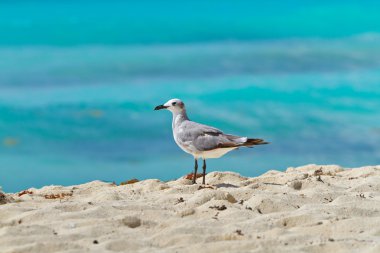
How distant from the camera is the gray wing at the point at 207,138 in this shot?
8508mm

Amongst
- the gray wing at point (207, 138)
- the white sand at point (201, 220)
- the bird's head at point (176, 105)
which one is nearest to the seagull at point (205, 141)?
the gray wing at point (207, 138)

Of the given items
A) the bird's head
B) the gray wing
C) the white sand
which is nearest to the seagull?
the gray wing

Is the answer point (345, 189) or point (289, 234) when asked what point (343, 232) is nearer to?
point (289, 234)

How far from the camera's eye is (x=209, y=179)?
9391mm

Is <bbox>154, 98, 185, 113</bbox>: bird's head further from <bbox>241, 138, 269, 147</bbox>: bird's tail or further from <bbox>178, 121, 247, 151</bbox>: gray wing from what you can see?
<bbox>241, 138, 269, 147</bbox>: bird's tail

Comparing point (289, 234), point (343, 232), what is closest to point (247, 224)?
point (289, 234)

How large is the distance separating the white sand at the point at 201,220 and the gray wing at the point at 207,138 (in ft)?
1.83

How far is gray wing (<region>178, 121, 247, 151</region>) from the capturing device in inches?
335

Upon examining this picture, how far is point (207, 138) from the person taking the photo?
853 cm

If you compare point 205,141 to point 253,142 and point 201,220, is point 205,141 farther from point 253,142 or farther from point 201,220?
point 201,220

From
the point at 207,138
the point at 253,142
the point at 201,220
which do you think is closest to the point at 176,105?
the point at 207,138

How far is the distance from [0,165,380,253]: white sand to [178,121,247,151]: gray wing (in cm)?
56

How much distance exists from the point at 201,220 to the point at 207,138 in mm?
2235

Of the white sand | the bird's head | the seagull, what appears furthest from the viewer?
the bird's head
